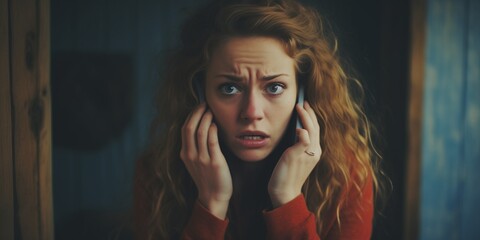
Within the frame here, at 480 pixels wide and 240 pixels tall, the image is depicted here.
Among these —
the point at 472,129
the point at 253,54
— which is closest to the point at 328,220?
the point at 253,54

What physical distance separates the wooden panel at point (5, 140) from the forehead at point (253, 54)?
496mm

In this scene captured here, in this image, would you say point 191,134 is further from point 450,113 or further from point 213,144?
point 450,113

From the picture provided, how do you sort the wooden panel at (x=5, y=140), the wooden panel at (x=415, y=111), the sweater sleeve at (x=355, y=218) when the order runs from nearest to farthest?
the wooden panel at (x=5, y=140) → the sweater sleeve at (x=355, y=218) → the wooden panel at (x=415, y=111)

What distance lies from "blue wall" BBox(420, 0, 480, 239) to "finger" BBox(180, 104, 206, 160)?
731 mm

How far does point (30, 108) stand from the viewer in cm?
93

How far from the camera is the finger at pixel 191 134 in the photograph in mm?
969

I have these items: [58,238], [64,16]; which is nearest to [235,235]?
[58,238]

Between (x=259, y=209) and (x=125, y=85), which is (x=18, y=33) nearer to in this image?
(x=125, y=85)

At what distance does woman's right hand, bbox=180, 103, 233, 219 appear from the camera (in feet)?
3.10

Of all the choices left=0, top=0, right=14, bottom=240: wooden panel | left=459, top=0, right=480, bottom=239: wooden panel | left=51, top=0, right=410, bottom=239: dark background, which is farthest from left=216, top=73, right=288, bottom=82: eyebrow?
left=459, top=0, right=480, bottom=239: wooden panel

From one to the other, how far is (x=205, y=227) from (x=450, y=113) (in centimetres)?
86

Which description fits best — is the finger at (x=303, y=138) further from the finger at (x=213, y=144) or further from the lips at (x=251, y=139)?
the finger at (x=213, y=144)

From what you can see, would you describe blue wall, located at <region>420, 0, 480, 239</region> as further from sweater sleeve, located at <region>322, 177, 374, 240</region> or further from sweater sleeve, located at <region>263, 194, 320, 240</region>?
sweater sleeve, located at <region>263, 194, 320, 240</region>

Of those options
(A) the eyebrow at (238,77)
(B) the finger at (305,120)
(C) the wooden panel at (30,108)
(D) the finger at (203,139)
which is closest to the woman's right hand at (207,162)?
(D) the finger at (203,139)
